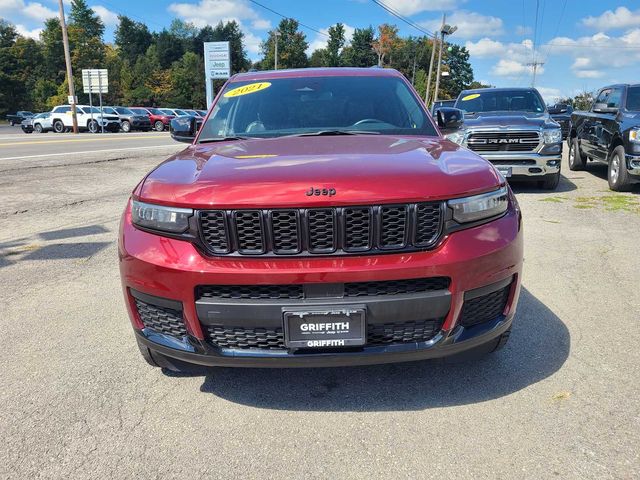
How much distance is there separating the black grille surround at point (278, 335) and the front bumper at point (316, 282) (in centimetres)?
2

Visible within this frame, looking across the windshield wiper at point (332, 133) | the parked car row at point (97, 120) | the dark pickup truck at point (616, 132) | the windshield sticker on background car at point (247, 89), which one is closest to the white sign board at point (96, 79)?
the parked car row at point (97, 120)

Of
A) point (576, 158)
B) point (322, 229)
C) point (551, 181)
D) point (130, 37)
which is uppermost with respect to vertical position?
point (130, 37)

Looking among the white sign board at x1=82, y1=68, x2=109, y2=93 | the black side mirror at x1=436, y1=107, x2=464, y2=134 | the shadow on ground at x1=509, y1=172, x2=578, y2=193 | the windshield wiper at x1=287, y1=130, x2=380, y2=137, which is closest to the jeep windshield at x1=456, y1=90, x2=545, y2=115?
the shadow on ground at x1=509, y1=172, x2=578, y2=193

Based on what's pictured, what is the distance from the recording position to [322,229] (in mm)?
2275

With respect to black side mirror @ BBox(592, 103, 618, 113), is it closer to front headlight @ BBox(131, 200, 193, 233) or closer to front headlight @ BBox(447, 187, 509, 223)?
front headlight @ BBox(447, 187, 509, 223)

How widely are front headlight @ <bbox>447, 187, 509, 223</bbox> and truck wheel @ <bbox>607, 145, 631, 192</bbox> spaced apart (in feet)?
24.9

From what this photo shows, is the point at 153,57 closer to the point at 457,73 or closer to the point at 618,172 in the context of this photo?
the point at 457,73

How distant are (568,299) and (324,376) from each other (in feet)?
7.38

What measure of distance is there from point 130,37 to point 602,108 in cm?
11346

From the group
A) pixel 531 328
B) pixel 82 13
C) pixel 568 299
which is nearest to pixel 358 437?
pixel 531 328

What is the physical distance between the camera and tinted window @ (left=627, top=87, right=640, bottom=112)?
907 centimetres

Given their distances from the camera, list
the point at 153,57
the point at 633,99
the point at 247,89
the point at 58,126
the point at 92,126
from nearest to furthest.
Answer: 1. the point at 247,89
2. the point at 633,99
3. the point at 92,126
4. the point at 58,126
5. the point at 153,57

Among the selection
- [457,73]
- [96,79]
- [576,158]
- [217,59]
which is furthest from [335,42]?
[576,158]

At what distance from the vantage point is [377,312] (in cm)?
225
